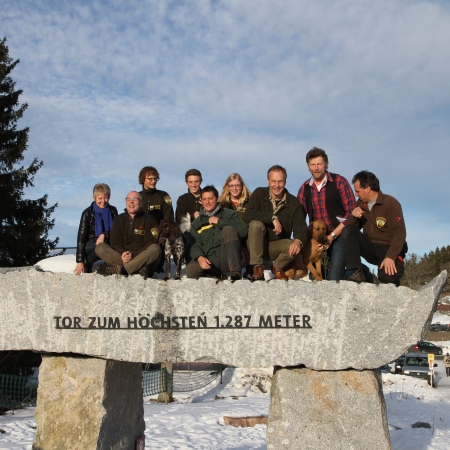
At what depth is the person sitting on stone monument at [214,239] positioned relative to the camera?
5.11 metres

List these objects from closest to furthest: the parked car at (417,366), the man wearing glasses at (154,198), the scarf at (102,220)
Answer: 1. the scarf at (102,220)
2. the man wearing glasses at (154,198)
3. the parked car at (417,366)

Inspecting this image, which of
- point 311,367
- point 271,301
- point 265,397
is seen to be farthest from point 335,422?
point 265,397

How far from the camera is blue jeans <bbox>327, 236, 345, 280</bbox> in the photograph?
5090 mm

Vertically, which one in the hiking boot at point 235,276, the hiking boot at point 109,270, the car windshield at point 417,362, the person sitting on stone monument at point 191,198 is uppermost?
the person sitting on stone monument at point 191,198

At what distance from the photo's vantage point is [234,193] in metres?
5.98

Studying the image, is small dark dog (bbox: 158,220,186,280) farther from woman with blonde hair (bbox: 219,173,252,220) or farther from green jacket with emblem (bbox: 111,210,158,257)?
woman with blonde hair (bbox: 219,173,252,220)

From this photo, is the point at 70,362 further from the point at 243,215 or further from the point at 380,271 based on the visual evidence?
the point at 380,271

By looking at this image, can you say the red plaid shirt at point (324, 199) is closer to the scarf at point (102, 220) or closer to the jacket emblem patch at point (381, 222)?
the jacket emblem patch at point (381, 222)

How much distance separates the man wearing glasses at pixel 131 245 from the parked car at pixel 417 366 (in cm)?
1723

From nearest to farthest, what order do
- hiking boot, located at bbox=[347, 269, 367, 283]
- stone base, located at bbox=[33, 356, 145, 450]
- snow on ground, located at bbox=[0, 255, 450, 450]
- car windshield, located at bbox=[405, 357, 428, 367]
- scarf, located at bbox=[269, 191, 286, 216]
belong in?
hiking boot, located at bbox=[347, 269, 367, 283] → stone base, located at bbox=[33, 356, 145, 450] → scarf, located at bbox=[269, 191, 286, 216] → snow on ground, located at bbox=[0, 255, 450, 450] → car windshield, located at bbox=[405, 357, 428, 367]

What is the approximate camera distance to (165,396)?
1411 cm

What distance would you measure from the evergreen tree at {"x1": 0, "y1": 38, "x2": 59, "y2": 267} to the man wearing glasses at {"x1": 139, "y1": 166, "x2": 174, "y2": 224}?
8.56 m

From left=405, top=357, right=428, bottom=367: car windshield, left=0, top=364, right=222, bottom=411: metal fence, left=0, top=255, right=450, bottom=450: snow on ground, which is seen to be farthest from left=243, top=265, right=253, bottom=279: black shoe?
left=405, top=357, right=428, bottom=367: car windshield

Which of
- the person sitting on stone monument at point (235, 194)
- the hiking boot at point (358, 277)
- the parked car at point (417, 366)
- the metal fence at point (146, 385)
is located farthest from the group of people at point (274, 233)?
the parked car at point (417, 366)
